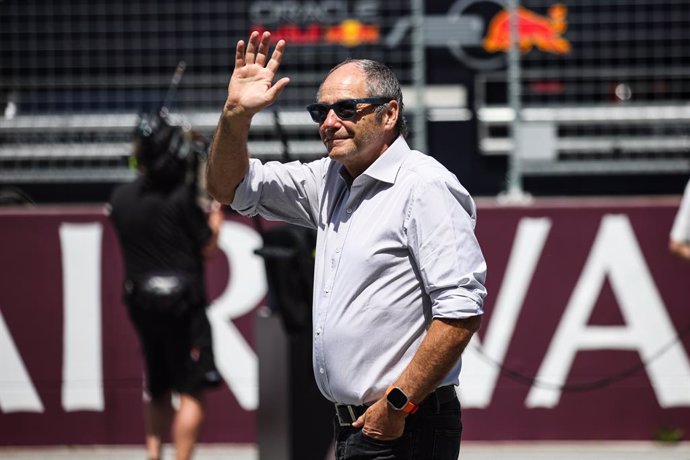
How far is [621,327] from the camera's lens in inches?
289

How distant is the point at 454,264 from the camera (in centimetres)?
334

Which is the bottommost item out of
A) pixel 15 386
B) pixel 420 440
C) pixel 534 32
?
pixel 15 386

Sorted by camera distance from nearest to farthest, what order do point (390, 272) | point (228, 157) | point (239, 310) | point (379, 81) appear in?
point (390, 272) < point (379, 81) < point (228, 157) < point (239, 310)

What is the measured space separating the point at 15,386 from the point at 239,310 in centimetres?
147

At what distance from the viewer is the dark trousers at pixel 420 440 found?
351 cm

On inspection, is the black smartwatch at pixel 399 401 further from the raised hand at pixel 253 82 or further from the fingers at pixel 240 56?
the fingers at pixel 240 56

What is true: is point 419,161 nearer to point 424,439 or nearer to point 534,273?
point 424,439

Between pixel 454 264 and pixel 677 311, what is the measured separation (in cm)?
436

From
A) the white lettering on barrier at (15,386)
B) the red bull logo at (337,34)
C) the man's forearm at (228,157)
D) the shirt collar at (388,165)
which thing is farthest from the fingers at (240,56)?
the red bull logo at (337,34)

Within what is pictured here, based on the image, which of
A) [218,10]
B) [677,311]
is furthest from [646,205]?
[218,10]

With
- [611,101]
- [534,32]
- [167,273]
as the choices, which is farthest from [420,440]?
[534,32]

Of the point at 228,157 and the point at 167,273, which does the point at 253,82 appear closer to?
the point at 228,157

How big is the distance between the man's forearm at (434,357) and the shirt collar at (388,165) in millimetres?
469

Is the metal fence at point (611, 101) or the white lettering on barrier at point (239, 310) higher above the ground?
the metal fence at point (611, 101)
